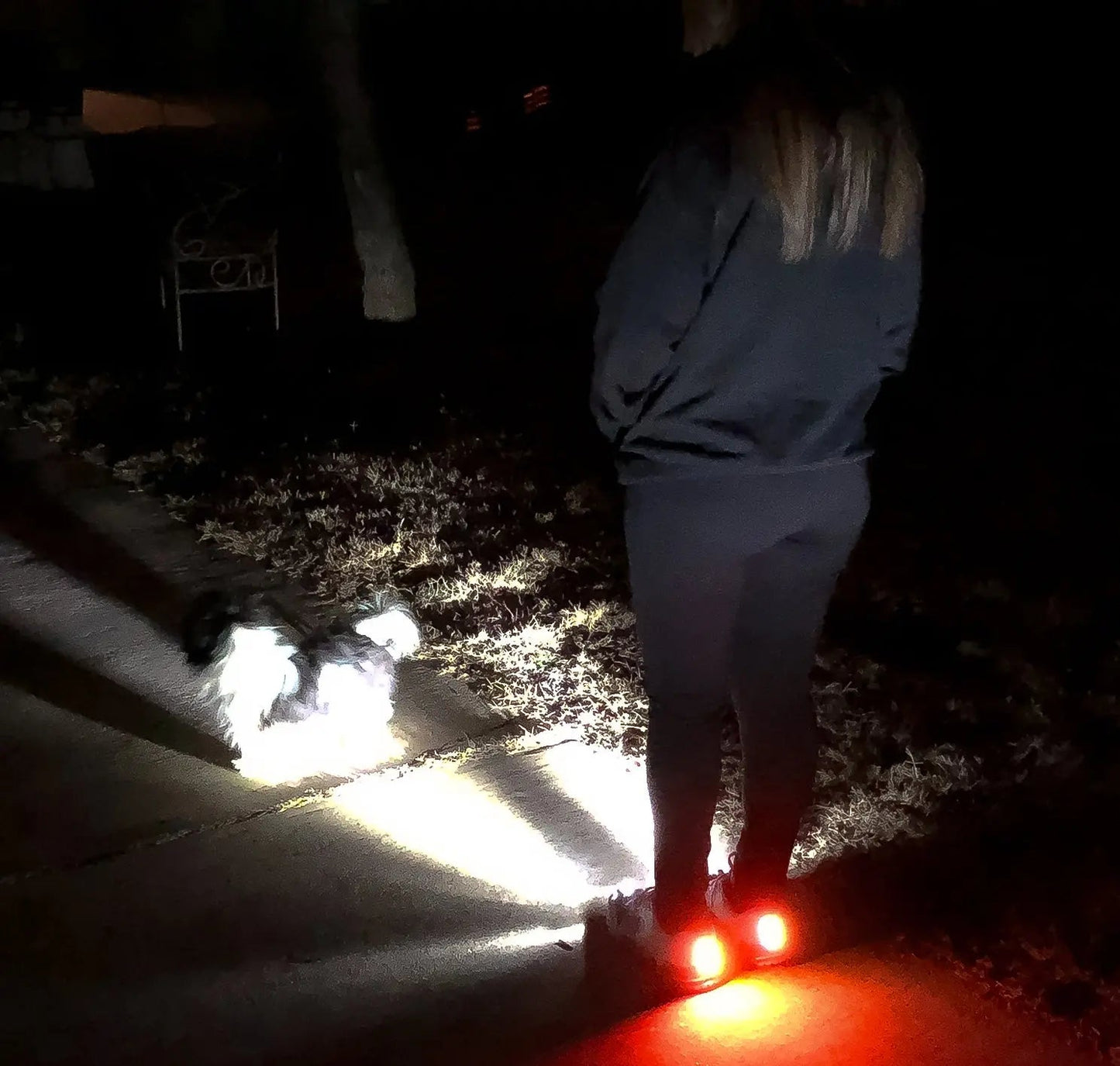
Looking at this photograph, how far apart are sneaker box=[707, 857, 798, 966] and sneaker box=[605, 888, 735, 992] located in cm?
5

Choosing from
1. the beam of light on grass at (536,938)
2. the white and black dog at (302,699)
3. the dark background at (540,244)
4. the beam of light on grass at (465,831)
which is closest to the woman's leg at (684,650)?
the beam of light on grass at (536,938)

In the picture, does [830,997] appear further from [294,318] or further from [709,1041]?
[294,318]

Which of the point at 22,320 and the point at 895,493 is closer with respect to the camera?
the point at 895,493

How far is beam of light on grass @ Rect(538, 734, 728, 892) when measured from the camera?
3213mm

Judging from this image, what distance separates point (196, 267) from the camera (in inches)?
370

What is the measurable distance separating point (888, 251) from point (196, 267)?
822cm

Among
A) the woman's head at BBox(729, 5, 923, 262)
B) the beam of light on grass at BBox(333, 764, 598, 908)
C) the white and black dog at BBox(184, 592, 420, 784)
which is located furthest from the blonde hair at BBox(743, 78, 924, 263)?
the white and black dog at BBox(184, 592, 420, 784)

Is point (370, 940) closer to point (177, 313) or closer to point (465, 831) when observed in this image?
point (465, 831)

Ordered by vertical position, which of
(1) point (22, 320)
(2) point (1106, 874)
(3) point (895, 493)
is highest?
(2) point (1106, 874)

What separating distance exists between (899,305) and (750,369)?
339mm

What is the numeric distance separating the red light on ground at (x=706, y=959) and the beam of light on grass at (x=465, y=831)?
396 mm

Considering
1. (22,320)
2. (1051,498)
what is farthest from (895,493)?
(22,320)

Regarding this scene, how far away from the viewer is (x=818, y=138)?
1.97 m

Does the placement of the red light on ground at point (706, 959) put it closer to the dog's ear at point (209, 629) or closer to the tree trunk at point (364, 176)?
the dog's ear at point (209, 629)
